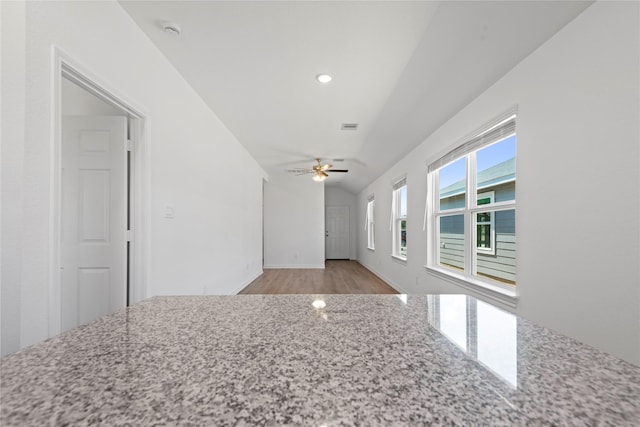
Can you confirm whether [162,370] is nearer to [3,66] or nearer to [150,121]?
[3,66]

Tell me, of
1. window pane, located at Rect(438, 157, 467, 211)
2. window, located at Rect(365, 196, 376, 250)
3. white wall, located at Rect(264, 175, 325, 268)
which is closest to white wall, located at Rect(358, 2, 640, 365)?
window pane, located at Rect(438, 157, 467, 211)

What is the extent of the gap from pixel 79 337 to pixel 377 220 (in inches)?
276

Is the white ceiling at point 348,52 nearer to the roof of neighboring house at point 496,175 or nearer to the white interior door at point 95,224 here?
the roof of neighboring house at point 496,175

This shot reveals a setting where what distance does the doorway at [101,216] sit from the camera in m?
2.14

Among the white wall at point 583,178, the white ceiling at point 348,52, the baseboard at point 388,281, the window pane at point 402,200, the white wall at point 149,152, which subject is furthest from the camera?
the window pane at point 402,200

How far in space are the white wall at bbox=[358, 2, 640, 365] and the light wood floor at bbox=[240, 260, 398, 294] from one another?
337 centimetres

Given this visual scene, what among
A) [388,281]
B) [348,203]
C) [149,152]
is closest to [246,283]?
[388,281]

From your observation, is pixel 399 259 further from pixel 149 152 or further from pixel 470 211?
pixel 149 152

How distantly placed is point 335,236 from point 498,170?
8002 millimetres

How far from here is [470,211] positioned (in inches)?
123

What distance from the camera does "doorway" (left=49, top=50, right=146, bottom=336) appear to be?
214cm

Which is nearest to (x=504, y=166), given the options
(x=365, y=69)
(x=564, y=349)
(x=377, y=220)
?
(x=365, y=69)

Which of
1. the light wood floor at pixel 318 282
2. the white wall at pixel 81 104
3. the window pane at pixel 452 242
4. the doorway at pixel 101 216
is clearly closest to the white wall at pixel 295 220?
the light wood floor at pixel 318 282

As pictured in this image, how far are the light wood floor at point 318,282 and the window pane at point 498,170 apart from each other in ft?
9.14
